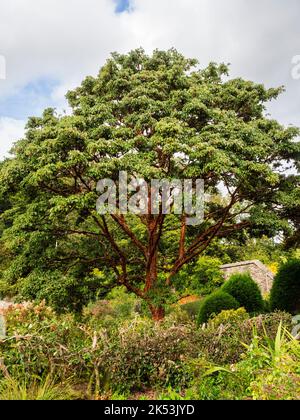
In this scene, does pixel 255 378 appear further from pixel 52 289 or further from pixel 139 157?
pixel 52 289

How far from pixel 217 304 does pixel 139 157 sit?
5080 mm

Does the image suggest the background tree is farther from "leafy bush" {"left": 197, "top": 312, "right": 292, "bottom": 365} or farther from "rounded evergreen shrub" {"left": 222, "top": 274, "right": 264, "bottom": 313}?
"leafy bush" {"left": 197, "top": 312, "right": 292, "bottom": 365}

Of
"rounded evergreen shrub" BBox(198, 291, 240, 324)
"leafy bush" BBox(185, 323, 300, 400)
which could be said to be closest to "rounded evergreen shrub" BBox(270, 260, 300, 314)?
"rounded evergreen shrub" BBox(198, 291, 240, 324)

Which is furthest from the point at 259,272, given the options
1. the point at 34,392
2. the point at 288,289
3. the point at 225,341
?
the point at 34,392

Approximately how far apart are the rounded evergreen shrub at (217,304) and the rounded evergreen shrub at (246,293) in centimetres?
72

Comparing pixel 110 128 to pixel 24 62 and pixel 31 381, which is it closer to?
pixel 24 62

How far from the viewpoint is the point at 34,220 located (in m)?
9.64

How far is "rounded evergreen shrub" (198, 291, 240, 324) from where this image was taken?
10961 millimetres

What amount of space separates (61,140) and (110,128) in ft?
4.09

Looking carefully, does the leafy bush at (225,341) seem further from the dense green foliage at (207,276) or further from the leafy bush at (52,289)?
the dense green foliage at (207,276)

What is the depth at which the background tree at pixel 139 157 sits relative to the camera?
852 cm

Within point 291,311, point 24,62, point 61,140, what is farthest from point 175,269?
point 24,62

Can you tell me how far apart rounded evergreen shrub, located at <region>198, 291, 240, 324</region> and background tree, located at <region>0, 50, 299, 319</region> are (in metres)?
1.42
